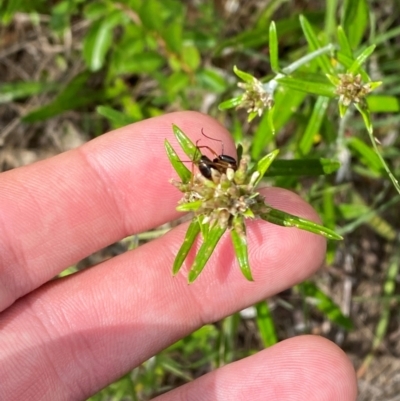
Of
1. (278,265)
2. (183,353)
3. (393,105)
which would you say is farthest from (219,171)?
(183,353)

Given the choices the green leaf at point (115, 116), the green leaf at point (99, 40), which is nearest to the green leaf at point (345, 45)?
the green leaf at point (115, 116)

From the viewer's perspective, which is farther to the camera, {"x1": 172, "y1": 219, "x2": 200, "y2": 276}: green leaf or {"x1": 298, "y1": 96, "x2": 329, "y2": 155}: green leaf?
{"x1": 298, "y1": 96, "x2": 329, "y2": 155}: green leaf

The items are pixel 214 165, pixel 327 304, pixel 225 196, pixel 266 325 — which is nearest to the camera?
pixel 225 196

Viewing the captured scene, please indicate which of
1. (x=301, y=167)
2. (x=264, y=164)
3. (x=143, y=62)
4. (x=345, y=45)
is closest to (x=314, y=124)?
(x=301, y=167)

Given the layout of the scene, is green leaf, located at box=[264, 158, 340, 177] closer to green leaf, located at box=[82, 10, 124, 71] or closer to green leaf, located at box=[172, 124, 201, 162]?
green leaf, located at box=[172, 124, 201, 162]

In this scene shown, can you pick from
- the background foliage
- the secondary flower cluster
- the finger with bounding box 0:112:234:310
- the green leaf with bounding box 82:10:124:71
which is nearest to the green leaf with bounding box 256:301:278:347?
the background foliage

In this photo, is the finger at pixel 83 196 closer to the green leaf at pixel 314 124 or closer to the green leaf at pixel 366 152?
the green leaf at pixel 314 124

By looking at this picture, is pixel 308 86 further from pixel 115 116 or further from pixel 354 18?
pixel 115 116
